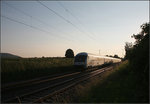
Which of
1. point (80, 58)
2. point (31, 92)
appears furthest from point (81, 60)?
point (31, 92)

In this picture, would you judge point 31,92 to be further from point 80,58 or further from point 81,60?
point 80,58

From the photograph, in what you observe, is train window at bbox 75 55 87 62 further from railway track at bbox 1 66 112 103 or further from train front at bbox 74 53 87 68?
railway track at bbox 1 66 112 103

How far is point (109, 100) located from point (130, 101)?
3.00 ft

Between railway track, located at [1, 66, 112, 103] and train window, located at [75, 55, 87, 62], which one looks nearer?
railway track, located at [1, 66, 112, 103]

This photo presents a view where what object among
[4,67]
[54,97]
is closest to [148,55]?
[54,97]

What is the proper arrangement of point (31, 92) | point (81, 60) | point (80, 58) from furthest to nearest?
point (80, 58), point (81, 60), point (31, 92)

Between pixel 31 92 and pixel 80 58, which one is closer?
pixel 31 92

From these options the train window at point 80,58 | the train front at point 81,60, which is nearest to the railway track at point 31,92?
the train front at point 81,60

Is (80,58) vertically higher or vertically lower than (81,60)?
higher

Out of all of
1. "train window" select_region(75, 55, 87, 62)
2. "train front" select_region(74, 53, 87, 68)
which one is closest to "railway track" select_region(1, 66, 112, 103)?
"train front" select_region(74, 53, 87, 68)

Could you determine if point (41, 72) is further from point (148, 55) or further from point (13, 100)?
point (148, 55)

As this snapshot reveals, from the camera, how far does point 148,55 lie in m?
7.09

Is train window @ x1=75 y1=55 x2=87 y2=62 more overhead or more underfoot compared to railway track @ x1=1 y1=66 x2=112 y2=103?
more overhead

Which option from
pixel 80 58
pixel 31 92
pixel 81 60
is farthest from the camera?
pixel 80 58
